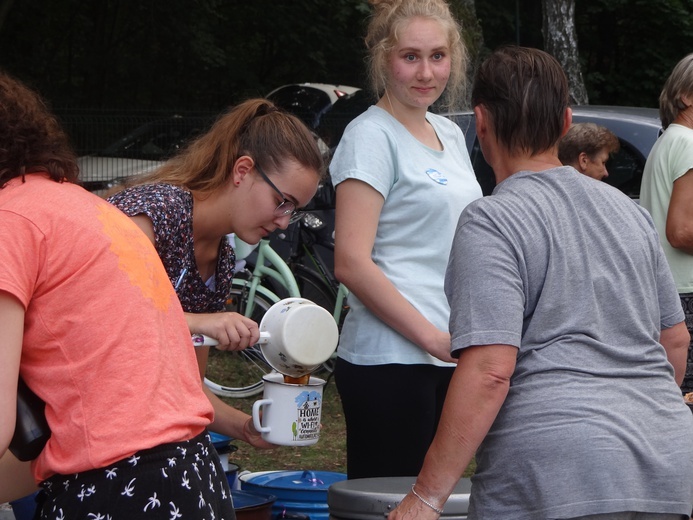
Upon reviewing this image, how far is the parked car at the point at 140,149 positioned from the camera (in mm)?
10359

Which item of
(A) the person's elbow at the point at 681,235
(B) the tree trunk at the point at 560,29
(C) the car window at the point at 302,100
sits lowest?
(C) the car window at the point at 302,100

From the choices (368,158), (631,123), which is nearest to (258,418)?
(368,158)

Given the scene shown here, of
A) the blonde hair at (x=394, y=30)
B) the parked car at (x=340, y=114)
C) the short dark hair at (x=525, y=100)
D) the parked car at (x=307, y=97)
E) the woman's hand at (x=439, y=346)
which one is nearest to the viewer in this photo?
the short dark hair at (x=525, y=100)

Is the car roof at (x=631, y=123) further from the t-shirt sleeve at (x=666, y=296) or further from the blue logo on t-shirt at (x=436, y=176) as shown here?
the t-shirt sleeve at (x=666, y=296)

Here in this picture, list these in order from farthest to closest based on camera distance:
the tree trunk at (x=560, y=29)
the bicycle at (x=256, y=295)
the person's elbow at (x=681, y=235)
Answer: the tree trunk at (x=560, y=29) → the bicycle at (x=256, y=295) → the person's elbow at (x=681, y=235)

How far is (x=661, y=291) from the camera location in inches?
84.0

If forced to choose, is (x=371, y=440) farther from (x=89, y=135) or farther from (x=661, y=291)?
(x=89, y=135)

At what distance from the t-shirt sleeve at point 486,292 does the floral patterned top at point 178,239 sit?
63 centimetres

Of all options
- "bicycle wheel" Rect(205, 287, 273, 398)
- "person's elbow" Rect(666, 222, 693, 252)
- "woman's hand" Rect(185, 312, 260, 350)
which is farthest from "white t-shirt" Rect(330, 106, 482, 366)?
"bicycle wheel" Rect(205, 287, 273, 398)

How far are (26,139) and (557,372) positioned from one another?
3.32ft

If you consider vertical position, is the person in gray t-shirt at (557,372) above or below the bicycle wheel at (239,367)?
above

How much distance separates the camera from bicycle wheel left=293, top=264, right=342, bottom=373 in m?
6.55

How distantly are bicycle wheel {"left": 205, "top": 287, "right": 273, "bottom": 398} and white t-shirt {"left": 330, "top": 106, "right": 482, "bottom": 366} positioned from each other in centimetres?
342

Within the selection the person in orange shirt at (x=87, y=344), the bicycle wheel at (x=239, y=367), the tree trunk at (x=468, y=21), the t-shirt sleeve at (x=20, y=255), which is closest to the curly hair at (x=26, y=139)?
the person in orange shirt at (x=87, y=344)
